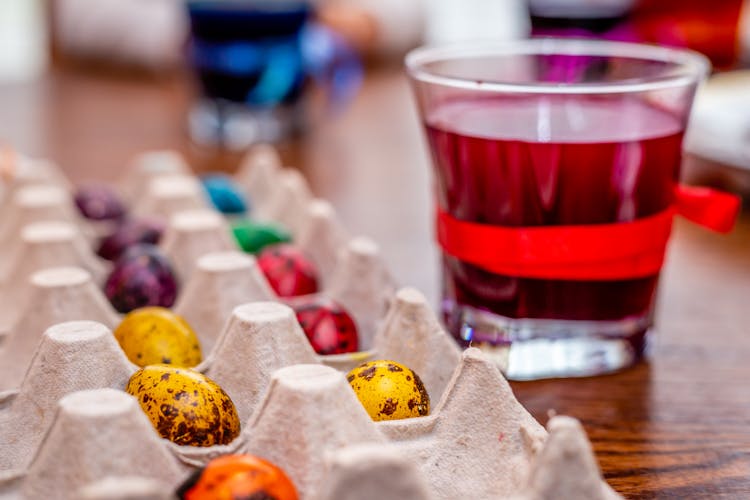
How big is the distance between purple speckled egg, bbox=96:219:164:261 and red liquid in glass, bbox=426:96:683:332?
10.7 inches

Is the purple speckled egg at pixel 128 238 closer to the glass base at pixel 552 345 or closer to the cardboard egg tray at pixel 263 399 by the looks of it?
the cardboard egg tray at pixel 263 399

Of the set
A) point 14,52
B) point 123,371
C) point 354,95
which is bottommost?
point 14,52

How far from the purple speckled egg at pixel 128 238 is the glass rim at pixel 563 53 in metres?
0.27

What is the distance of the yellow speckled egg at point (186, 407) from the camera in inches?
19.2

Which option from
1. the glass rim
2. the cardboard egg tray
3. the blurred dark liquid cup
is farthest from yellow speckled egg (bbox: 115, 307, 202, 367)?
the blurred dark liquid cup

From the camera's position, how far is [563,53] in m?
0.77

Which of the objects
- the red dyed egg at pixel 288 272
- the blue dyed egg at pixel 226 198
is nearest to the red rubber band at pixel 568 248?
the red dyed egg at pixel 288 272

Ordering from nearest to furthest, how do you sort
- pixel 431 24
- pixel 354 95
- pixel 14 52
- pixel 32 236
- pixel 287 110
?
1. pixel 32 236
2. pixel 287 110
3. pixel 354 95
4. pixel 431 24
5. pixel 14 52

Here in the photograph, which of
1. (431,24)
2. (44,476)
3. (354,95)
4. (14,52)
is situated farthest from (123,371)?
(14,52)

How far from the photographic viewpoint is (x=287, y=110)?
1518 millimetres

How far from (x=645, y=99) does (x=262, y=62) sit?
0.89 m

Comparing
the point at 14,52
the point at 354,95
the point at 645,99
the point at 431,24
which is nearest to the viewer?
the point at 645,99

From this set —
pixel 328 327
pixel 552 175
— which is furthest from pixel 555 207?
pixel 328 327

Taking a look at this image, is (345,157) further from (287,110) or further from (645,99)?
(645,99)
